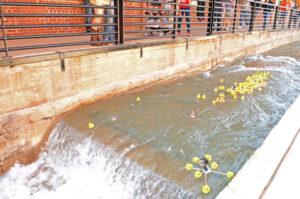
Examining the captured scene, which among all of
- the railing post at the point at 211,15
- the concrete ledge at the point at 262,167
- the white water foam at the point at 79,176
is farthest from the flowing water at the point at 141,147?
the railing post at the point at 211,15

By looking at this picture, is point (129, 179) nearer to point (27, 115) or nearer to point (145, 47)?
point (27, 115)

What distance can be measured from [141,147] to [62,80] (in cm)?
184

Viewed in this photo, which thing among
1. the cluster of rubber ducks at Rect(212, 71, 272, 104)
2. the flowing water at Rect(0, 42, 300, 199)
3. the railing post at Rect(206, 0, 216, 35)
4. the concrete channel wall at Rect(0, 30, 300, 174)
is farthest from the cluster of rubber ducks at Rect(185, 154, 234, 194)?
the railing post at Rect(206, 0, 216, 35)

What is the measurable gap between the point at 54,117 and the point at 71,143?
2.04ft

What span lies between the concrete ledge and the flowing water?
1.24 feet

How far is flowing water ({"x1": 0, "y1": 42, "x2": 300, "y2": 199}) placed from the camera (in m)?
2.96

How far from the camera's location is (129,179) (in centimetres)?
305

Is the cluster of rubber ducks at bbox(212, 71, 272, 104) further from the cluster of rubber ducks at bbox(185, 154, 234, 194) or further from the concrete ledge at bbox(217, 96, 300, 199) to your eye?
the cluster of rubber ducks at bbox(185, 154, 234, 194)

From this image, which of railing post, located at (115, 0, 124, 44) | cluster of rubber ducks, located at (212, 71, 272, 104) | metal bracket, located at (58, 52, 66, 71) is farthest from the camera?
cluster of rubber ducks, located at (212, 71, 272, 104)

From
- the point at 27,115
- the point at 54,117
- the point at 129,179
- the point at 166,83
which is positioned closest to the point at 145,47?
the point at 166,83

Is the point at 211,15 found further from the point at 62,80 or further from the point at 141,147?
the point at 141,147

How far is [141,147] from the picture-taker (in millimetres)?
3424

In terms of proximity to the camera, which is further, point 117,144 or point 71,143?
point 71,143

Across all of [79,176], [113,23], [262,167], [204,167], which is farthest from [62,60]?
[262,167]
